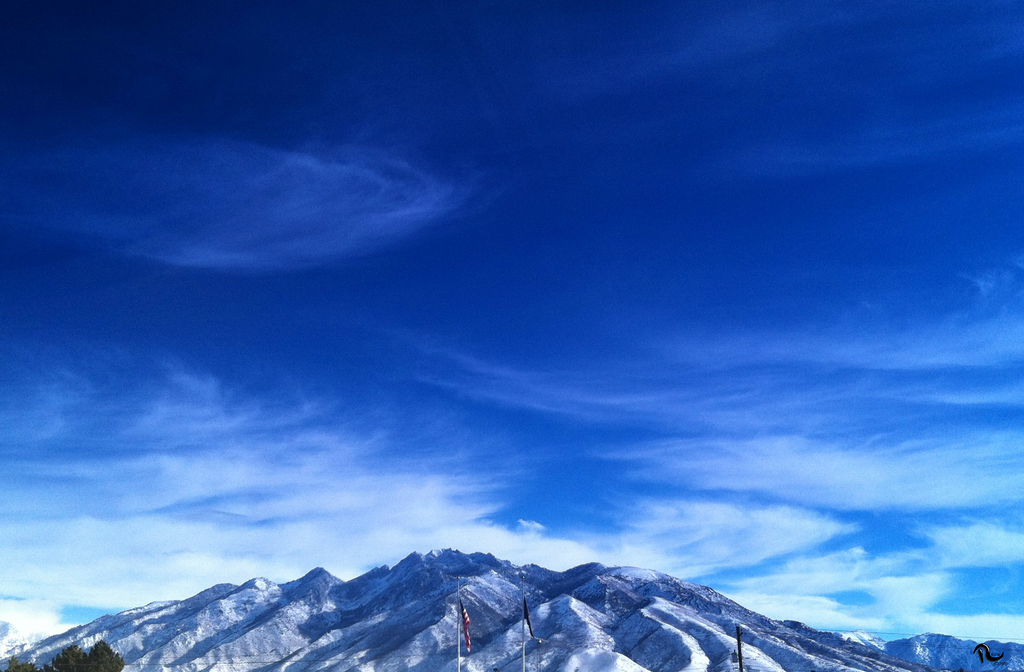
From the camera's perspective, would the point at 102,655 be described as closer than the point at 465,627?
→ No

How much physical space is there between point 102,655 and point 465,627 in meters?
95.9

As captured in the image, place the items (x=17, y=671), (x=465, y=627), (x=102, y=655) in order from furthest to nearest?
1. (x=102, y=655)
2. (x=17, y=671)
3. (x=465, y=627)

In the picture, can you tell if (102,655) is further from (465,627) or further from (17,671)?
(465,627)

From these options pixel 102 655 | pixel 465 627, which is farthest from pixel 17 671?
pixel 465 627

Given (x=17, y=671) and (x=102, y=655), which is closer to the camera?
(x=17, y=671)

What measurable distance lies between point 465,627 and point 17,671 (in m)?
82.1

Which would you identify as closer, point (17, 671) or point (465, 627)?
point (465, 627)

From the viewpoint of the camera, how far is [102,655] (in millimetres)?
137125

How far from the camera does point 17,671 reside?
116 meters

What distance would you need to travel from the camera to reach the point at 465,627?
→ 238 feet

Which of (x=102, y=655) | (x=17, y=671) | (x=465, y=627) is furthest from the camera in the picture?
(x=102, y=655)
